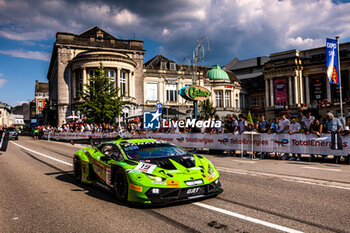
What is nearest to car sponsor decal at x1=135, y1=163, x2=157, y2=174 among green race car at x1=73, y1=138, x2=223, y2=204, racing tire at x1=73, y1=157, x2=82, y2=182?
green race car at x1=73, y1=138, x2=223, y2=204

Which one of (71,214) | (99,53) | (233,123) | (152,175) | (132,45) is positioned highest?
(132,45)

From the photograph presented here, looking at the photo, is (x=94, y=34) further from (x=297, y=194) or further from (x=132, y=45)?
(x=297, y=194)

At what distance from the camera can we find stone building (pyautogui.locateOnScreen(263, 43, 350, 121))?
2608 inches

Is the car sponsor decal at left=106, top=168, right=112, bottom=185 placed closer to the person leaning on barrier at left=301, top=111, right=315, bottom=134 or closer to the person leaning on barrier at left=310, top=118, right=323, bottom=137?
the person leaning on barrier at left=310, top=118, right=323, bottom=137

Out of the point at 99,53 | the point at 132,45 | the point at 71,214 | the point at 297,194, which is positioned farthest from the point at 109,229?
the point at 132,45

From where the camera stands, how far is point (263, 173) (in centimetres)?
971

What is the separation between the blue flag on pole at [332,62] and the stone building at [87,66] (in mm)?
32337

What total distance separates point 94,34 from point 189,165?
5687cm

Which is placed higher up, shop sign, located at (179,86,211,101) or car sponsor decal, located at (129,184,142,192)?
shop sign, located at (179,86,211,101)

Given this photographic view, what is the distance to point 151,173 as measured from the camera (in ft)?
18.7

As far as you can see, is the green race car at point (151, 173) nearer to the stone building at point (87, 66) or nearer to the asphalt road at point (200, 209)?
the asphalt road at point (200, 209)

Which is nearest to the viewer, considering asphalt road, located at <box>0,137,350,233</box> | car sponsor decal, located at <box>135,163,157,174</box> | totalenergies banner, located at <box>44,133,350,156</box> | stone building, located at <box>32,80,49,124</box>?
asphalt road, located at <box>0,137,350,233</box>

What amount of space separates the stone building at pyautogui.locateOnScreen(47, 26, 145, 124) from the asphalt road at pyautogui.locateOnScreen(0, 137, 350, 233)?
40220 millimetres

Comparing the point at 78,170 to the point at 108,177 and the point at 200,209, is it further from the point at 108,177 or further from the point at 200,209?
the point at 200,209
